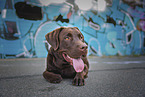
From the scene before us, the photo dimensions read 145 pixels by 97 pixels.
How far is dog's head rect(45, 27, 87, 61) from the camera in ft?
6.83

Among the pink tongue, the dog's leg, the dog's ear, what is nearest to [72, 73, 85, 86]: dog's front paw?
the pink tongue

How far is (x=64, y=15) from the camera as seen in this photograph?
10852mm

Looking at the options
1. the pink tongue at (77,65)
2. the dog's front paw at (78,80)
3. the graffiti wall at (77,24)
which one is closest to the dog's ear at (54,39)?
the pink tongue at (77,65)

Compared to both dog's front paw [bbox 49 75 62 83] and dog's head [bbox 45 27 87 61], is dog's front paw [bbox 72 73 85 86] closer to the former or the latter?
dog's front paw [bbox 49 75 62 83]

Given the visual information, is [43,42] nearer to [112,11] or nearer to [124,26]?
[112,11]

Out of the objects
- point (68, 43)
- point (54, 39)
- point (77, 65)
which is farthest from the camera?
point (54, 39)

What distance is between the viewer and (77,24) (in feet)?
37.2

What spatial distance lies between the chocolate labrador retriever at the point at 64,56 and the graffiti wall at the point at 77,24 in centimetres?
767

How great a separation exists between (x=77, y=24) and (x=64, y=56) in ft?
30.9

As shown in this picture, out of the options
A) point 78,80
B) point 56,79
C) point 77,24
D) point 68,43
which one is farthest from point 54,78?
point 77,24

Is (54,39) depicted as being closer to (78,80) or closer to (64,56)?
(64,56)

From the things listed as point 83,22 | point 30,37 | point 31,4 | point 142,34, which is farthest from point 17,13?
point 142,34

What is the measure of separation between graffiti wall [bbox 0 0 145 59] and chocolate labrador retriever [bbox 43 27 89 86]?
25.2 feet

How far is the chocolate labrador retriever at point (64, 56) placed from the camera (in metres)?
2.14
